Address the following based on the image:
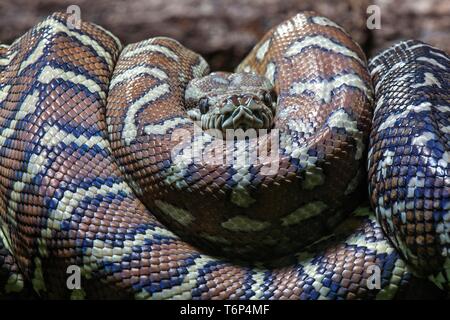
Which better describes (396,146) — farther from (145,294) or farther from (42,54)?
(42,54)

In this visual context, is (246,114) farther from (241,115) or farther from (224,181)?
(224,181)

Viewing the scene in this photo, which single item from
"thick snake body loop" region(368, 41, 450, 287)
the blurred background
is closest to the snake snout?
"thick snake body loop" region(368, 41, 450, 287)

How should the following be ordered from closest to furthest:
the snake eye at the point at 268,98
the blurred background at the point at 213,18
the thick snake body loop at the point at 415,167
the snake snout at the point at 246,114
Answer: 1. the thick snake body loop at the point at 415,167
2. the snake snout at the point at 246,114
3. the snake eye at the point at 268,98
4. the blurred background at the point at 213,18

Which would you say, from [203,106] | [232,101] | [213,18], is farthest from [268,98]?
[213,18]

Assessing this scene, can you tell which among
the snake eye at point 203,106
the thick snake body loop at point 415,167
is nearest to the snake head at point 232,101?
the snake eye at point 203,106

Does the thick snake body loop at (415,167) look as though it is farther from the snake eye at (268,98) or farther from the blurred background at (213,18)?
the blurred background at (213,18)

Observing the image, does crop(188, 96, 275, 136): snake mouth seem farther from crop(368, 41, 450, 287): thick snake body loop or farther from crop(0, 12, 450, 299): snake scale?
crop(368, 41, 450, 287): thick snake body loop

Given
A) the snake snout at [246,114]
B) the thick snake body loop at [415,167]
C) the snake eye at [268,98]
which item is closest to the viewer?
the thick snake body loop at [415,167]
